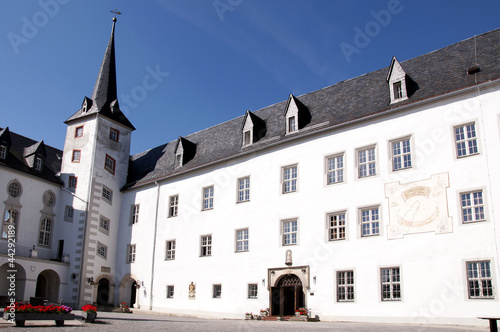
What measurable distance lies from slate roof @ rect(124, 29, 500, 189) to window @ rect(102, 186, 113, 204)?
1.83 m

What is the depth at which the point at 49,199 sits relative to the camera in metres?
35.8

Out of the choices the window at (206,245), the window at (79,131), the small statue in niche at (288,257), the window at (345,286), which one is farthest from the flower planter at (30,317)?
the window at (79,131)

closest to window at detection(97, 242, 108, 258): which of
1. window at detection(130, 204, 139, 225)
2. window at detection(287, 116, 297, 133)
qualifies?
window at detection(130, 204, 139, 225)

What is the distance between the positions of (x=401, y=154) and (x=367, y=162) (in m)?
1.74

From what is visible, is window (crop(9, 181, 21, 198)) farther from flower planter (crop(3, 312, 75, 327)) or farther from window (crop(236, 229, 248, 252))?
flower planter (crop(3, 312, 75, 327))

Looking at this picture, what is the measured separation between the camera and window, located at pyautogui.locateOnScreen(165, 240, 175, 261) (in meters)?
32.3

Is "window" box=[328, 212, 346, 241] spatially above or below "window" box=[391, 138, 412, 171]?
below

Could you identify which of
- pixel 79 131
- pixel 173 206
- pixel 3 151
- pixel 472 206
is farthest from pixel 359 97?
pixel 3 151

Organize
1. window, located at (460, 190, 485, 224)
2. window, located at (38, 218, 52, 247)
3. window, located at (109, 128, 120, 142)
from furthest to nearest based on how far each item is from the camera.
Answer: window, located at (109, 128, 120, 142) < window, located at (38, 218, 52, 247) < window, located at (460, 190, 485, 224)

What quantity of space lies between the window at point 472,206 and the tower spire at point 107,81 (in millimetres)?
27707

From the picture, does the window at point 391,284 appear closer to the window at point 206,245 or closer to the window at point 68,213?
the window at point 206,245

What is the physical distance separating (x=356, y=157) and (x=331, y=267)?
18.0ft

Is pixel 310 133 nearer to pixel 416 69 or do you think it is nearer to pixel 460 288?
pixel 416 69

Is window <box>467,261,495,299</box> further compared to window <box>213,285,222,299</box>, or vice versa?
window <box>213,285,222,299</box>
